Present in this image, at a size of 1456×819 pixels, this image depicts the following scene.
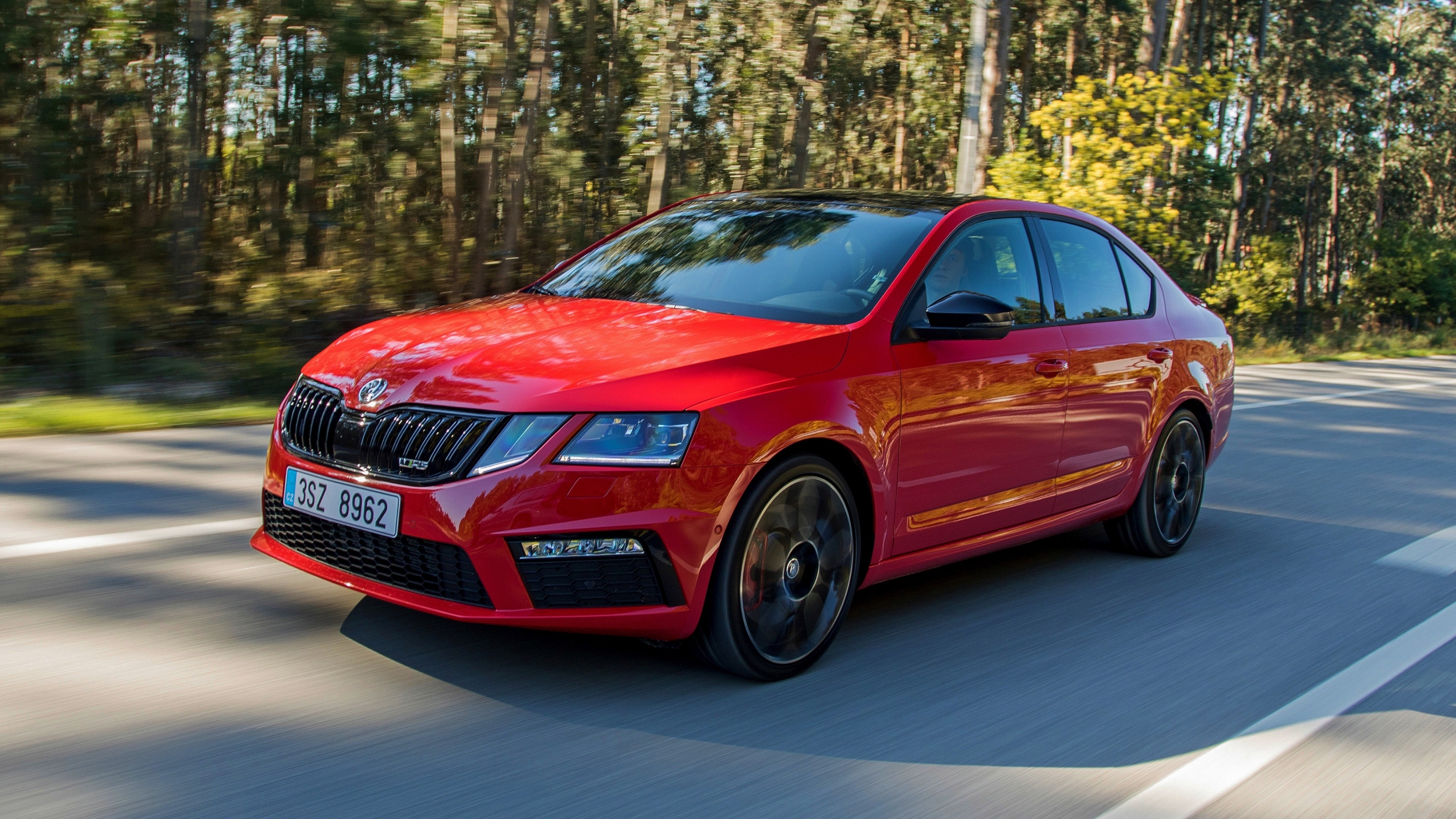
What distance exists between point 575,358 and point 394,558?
0.76m

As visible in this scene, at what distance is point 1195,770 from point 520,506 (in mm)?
1937

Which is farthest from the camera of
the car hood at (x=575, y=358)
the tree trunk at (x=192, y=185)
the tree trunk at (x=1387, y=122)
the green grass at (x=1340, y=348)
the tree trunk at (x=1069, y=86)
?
the tree trunk at (x=1387, y=122)

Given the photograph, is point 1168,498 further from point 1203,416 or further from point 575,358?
point 575,358

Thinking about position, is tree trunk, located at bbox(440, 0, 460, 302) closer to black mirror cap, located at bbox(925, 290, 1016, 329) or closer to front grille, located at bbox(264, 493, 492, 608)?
black mirror cap, located at bbox(925, 290, 1016, 329)

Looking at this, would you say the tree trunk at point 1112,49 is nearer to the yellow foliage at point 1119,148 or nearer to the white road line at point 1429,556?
the yellow foliage at point 1119,148

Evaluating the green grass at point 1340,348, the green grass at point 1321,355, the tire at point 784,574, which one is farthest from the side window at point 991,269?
the green grass at point 1321,355

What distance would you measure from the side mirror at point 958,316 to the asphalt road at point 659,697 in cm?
106

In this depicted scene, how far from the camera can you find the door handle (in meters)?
4.89

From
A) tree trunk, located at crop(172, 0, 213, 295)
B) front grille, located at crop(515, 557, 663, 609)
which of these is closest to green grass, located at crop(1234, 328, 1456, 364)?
tree trunk, located at crop(172, 0, 213, 295)

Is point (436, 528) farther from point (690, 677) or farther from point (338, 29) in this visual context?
point (338, 29)

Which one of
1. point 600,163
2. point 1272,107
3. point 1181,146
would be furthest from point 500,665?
point 1272,107

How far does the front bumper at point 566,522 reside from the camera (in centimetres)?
338

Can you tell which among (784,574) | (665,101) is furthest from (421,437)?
(665,101)

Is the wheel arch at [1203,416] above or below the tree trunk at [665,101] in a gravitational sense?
below
